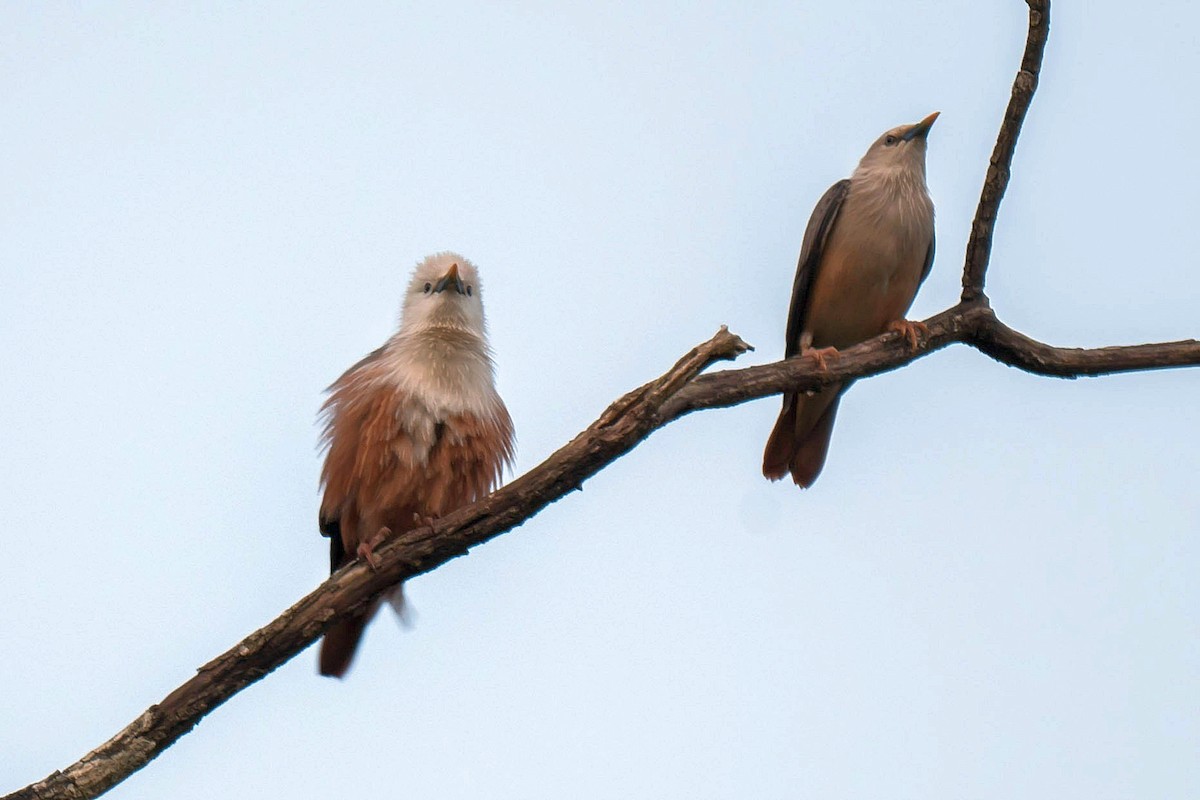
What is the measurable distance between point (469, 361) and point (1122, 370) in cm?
291

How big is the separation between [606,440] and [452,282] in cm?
203

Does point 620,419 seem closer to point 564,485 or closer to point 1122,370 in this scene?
point 564,485

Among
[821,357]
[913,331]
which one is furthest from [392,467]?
[913,331]

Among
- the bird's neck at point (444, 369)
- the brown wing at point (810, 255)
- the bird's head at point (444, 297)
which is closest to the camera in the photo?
the bird's neck at point (444, 369)

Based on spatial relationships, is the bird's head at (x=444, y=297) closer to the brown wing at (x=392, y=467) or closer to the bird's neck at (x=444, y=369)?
the bird's neck at (x=444, y=369)

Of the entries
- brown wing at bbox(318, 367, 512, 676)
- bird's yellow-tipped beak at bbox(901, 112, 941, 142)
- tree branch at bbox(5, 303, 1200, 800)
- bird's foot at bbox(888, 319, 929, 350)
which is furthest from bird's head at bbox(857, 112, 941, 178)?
brown wing at bbox(318, 367, 512, 676)

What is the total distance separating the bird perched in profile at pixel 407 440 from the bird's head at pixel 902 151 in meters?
2.84

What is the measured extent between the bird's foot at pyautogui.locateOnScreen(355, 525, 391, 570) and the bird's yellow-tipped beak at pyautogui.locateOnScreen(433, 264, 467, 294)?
1.42m

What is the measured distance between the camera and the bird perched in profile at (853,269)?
750 cm

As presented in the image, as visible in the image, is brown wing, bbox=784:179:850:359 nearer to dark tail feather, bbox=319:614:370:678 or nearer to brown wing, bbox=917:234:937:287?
brown wing, bbox=917:234:937:287

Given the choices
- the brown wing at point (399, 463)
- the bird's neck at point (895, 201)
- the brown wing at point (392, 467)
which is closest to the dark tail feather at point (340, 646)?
the brown wing at point (392, 467)

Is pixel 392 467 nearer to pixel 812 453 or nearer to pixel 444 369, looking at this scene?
pixel 444 369

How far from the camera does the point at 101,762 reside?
4.79 m

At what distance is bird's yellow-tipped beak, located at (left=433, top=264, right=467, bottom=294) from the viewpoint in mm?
6695
